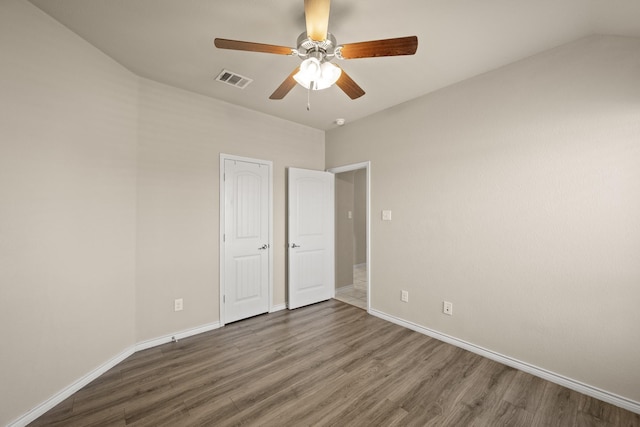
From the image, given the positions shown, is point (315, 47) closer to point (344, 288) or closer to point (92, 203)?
point (92, 203)

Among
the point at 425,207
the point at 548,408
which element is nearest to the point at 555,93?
the point at 425,207

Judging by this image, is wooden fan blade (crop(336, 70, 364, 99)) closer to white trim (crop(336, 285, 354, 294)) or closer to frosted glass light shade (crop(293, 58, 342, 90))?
frosted glass light shade (crop(293, 58, 342, 90))

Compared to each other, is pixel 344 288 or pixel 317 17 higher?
pixel 317 17

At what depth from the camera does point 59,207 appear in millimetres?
1843

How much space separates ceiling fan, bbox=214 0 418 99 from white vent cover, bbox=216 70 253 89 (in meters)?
0.94

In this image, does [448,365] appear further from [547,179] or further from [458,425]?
[547,179]

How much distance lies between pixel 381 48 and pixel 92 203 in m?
2.50

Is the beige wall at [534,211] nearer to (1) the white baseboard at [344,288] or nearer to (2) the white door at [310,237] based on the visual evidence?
(2) the white door at [310,237]

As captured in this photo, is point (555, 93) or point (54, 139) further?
point (555, 93)

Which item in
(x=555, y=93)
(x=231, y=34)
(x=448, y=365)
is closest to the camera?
(x=231, y=34)

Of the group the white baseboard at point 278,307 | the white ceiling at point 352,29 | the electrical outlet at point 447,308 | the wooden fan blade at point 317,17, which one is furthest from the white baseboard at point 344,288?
the wooden fan blade at point 317,17

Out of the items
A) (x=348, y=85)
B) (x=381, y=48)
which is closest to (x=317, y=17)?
(x=381, y=48)

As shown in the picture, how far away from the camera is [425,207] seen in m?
2.92

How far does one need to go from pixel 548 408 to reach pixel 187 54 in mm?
3929
